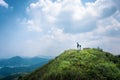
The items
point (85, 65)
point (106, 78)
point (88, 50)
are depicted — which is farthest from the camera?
point (88, 50)

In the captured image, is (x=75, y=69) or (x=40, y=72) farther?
(x=40, y=72)

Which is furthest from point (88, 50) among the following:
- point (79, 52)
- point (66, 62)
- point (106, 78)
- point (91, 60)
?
point (106, 78)

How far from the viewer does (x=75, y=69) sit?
96.5 feet

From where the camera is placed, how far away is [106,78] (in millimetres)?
28375

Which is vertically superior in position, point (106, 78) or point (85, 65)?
point (85, 65)

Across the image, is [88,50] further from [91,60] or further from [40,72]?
[40,72]

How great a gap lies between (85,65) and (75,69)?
222cm

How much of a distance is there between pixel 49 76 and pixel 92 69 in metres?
6.81

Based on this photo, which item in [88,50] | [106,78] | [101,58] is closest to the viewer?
[106,78]

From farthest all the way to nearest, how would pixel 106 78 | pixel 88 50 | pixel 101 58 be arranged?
pixel 88 50 → pixel 101 58 → pixel 106 78

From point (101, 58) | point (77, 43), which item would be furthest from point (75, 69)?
point (77, 43)

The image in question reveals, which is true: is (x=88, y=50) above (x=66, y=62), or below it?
above

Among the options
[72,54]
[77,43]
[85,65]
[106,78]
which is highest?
[77,43]

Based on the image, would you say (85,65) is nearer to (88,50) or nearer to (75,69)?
(75,69)
